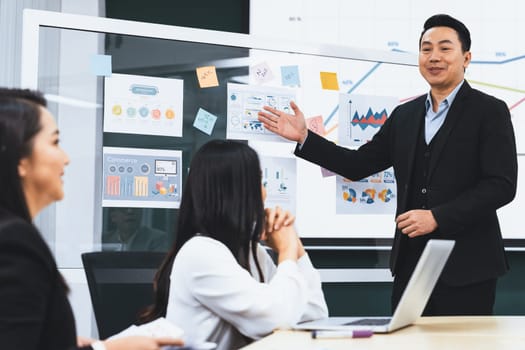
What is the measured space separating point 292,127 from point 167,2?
117 cm

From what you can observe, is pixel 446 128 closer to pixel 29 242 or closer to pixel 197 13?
pixel 197 13

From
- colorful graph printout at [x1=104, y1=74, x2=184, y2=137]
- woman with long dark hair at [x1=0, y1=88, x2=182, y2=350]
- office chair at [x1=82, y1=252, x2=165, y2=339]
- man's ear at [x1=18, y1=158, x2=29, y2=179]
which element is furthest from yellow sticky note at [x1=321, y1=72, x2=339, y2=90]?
man's ear at [x1=18, y1=158, x2=29, y2=179]

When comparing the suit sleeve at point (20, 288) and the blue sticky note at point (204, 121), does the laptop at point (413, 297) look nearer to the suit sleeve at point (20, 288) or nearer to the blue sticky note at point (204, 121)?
the suit sleeve at point (20, 288)

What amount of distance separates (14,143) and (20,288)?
25 centimetres

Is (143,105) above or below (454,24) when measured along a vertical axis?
below

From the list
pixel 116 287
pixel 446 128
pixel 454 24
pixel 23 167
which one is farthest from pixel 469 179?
pixel 23 167

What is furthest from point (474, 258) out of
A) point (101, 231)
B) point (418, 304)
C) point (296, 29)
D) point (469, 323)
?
point (296, 29)

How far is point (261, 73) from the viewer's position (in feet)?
9.56

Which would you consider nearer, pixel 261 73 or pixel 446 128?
pixel 446 128

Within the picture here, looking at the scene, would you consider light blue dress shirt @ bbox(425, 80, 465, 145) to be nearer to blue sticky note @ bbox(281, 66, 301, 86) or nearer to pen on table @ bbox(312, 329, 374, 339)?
blue sticky note @ bbox(281, 66, 301, 86)

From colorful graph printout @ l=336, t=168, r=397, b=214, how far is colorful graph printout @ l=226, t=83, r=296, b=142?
1.25 feet

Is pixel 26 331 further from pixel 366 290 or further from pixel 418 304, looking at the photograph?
pixel 366 290

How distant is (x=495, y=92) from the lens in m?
3.60

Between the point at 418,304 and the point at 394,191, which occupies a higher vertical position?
the point at 394,191
